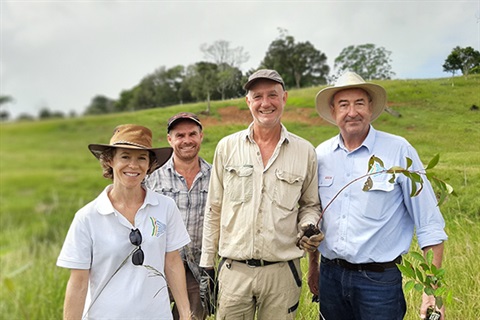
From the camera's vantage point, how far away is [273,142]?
3.09 metres

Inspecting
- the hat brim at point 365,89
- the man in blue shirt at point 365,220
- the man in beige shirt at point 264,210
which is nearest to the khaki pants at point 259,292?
the man in beige shirt at point 264,210

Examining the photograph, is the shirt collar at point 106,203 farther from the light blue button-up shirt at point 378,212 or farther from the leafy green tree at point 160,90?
the leafy green tree at point 160,90

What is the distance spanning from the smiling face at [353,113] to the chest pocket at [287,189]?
0.52 meters

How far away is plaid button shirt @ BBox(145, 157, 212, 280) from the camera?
11.2ft

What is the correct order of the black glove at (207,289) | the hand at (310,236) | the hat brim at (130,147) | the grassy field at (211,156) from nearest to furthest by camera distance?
the hat brim at (130,147) → the hand at (310,236) → the black glove at (207,289) → the grassy field at (211,156)

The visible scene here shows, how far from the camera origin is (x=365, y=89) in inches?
117

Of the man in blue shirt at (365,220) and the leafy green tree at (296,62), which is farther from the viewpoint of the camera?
the leafy green tree at (296,62)

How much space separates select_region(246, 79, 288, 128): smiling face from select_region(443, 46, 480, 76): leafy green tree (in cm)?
360

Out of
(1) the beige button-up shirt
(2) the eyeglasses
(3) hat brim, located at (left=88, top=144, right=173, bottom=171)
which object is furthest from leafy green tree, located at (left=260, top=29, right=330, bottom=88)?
(2) the eyeglasses

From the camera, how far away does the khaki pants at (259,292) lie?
2891 mm

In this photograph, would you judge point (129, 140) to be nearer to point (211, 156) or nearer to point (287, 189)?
point (287, 189)

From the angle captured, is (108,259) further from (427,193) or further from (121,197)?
(427,193)

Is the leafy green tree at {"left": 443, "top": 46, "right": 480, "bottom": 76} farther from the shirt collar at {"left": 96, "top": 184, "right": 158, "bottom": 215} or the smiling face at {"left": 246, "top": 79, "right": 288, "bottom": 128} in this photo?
the shirt collar at {"left": 96, "top": 184, "right": 158, "bottom": 215}

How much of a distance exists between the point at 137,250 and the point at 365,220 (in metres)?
1.62
